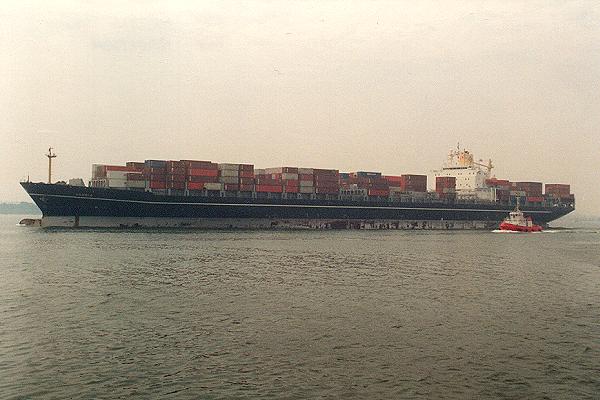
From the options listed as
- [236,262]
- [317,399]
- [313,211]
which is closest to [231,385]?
[317,399]

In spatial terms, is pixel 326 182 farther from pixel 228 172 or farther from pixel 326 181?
pixel 228 172

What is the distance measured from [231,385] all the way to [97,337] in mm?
6876

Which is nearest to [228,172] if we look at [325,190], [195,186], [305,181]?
[195,186]

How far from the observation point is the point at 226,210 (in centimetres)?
7912

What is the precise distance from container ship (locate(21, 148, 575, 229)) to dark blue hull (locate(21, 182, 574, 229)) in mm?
134

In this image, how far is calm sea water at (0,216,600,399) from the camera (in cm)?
1427

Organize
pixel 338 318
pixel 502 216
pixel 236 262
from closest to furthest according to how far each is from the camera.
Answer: pixel 338 318, pixel 236 262, pixel 502 216

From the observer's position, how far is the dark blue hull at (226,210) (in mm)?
70500

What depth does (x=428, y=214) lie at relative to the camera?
101125 mm

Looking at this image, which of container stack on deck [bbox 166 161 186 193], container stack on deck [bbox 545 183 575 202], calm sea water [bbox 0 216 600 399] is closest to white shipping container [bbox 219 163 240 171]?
container stack on deck [bbox 166 161 186 193]

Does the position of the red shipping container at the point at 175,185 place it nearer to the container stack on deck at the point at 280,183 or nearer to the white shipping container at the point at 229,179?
the container stack on deck at the point at 280,183

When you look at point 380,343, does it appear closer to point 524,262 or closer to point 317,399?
point 317,399

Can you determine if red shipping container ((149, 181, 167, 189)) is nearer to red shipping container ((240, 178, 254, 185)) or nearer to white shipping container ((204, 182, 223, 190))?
white shipping container ((204, 182, 223, 190))

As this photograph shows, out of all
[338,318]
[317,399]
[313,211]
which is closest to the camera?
[317,399]
